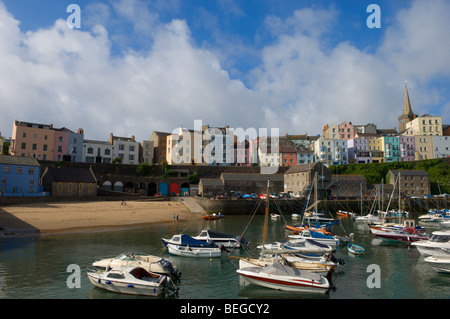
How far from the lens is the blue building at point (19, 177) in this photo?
50.4m

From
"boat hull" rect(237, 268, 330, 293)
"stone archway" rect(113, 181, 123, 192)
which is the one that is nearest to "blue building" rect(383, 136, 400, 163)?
"stone archway" rect(113, 181, 123, 192)

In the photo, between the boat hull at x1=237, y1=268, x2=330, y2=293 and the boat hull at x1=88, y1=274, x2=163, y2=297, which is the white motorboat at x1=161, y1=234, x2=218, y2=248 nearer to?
the boat hull at x1=237, y1=268, x2=330, y2=293

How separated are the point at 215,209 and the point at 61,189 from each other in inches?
1130

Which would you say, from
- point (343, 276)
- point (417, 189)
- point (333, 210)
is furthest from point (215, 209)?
point (417, 189)

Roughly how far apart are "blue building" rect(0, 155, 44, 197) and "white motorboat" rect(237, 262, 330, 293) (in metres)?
48.1

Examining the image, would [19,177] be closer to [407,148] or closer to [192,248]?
[192,248]

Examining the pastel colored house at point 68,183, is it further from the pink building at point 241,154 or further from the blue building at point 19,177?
the pink building at point 241,154

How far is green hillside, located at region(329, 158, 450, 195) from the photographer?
3167 inches

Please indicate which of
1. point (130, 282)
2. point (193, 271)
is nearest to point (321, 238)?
point (193, 271)

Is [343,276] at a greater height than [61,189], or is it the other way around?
[61,189]

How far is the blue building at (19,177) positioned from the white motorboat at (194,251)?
3862 centimetres

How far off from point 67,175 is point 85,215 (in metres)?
17.4
